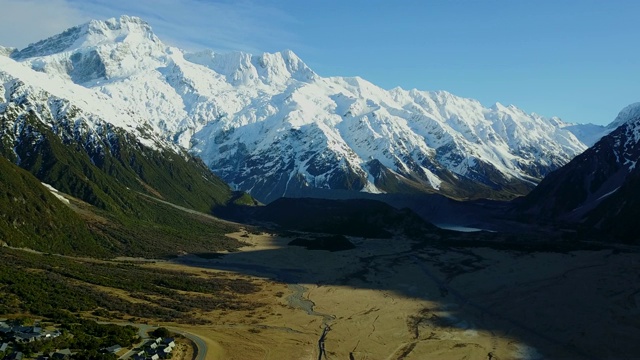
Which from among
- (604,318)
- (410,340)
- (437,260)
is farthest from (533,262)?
(410,340)

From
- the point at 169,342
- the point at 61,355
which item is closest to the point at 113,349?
the point at 61,355

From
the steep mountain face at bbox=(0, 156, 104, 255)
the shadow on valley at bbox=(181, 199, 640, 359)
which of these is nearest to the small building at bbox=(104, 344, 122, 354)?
the shadow on valley at bbox=(181, 199, 640, 359)

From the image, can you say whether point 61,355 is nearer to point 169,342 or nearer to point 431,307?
point 169,342

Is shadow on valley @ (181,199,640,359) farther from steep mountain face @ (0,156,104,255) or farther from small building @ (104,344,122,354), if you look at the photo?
→ small building @ (104,344,122,354)

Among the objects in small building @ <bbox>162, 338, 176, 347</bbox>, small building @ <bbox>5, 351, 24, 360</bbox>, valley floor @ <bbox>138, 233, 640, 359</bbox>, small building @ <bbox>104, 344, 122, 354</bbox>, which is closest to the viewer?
small building @ <bbox>5, 351, 24, 360</bbox>

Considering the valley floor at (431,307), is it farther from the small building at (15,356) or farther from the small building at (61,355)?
the small building at (15,356)
